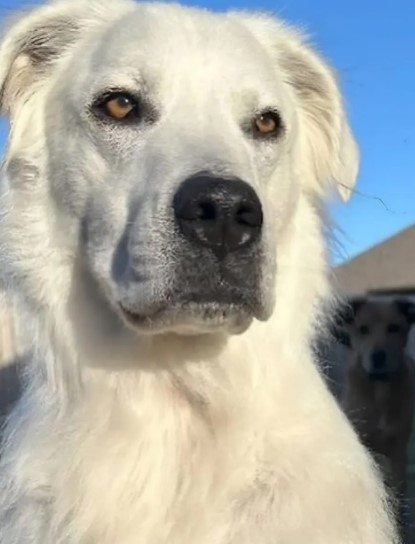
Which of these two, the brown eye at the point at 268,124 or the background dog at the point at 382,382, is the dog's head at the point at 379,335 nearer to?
the background dog at the point at 382,382

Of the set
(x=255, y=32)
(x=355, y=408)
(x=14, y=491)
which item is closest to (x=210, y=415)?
(x=14, y=491)

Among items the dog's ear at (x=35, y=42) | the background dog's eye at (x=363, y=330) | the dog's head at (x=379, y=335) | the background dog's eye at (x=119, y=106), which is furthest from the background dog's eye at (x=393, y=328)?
the background dog's eye at (x=119, y=106)

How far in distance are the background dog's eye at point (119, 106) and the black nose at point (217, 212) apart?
46 cm

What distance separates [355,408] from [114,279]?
6212 mm

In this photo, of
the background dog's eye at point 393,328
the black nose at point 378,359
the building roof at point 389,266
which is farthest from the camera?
the building roof at point 389,266

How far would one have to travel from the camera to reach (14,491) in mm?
3107

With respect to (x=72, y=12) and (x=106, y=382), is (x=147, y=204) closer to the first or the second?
(x=106, y=382)

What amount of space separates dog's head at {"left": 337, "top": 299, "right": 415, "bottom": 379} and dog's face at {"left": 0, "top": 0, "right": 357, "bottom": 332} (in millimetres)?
5491

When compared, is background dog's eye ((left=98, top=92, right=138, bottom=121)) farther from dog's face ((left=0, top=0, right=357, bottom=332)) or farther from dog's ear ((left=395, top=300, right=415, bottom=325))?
dog's ear ((left=395, top=300, right=415, bottom=325))

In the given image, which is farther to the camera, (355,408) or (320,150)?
(355,408)

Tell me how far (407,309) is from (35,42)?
655 centimetres

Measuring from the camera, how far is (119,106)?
10.4ft

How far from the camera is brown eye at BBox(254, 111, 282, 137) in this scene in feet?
10.7

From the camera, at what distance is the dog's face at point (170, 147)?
2.77 metres
